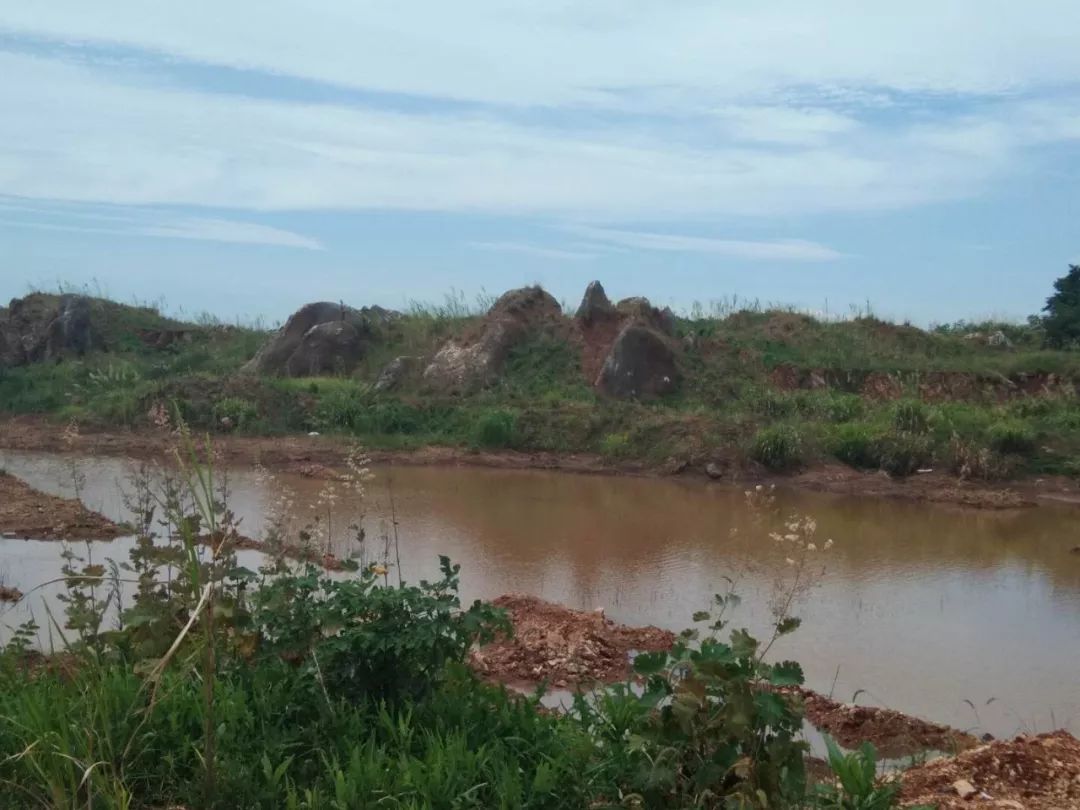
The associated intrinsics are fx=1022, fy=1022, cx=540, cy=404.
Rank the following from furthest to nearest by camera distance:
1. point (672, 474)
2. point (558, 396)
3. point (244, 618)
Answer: point (558, 396) < point (672, 474) < point (244, 618)

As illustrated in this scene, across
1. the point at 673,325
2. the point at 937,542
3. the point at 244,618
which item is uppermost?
the point at 673,325

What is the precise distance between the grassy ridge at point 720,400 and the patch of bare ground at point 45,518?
20.5ft

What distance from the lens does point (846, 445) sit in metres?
14.9

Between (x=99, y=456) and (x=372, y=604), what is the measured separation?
13.1 meters

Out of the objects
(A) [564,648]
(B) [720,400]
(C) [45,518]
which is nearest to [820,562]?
(A) [564,648]

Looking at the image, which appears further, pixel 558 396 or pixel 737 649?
pixel 558 396

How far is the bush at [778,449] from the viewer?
47.4ft

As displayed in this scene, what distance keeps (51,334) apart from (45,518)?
1591cm

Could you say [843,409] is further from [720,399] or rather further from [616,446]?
[616,446]

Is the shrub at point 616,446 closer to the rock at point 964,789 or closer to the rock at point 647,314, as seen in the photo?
the rock at point 647,314

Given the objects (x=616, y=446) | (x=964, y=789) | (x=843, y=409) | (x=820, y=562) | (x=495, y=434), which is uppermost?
(x=843, y=409)

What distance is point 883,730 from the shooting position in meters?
5.12

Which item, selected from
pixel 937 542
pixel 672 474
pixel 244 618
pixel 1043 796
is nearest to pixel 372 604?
pixel 244 618

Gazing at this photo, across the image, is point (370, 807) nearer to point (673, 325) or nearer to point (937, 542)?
point (937, 542)
